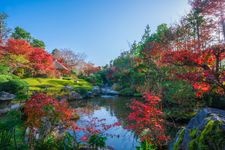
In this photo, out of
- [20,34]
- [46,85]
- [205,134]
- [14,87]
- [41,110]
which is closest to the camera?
[205,134]

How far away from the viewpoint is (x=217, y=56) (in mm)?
7691

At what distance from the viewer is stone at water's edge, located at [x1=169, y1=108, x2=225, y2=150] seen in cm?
390

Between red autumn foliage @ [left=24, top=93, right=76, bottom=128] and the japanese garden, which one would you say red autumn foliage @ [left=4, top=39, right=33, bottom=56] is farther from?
red autumn foliage @ [left=24, top=93, right=76, bottom=128]

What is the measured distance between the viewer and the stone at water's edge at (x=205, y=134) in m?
3.90

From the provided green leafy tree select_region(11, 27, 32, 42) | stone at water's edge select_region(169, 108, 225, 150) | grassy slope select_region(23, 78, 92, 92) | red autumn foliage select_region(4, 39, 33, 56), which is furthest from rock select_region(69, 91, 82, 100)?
green leafy tree select_region(11, 27, 32, 42)

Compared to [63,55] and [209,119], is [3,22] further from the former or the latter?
[209,119]

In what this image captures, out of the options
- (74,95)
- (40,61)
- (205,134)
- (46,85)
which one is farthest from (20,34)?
(205,134)

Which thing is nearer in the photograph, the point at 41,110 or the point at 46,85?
the point at 41,110

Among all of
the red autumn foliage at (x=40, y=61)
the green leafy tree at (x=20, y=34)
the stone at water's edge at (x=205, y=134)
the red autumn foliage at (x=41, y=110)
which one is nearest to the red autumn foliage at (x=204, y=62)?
the stone at water's edge at (x=205, y=134)

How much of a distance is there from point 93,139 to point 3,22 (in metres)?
33.2

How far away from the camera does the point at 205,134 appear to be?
161 inches

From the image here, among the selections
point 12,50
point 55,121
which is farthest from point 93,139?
point 12,50

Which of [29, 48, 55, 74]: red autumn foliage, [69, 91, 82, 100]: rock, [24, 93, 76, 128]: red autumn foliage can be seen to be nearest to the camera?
[24, 93, 76, 128]: red autumn foliage

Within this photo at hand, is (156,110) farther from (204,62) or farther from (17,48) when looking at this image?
(17,48)
